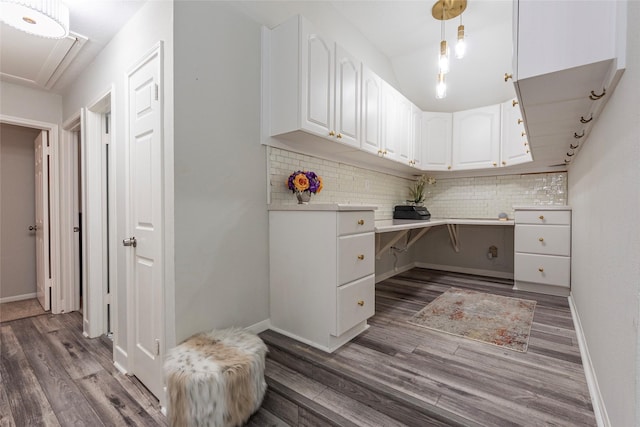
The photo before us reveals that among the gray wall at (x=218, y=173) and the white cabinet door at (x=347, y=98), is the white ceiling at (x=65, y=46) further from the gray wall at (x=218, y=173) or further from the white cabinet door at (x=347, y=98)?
the white cabinet door at (x=347, y=98)

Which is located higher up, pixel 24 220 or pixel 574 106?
pixel 574 106

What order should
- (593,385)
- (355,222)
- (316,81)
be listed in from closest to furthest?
(593,385) < (355,222) < (316,81)

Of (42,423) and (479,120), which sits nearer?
(42,423)

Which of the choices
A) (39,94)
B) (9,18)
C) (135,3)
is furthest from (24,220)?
(135,3)

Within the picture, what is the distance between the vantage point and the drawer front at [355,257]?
5.83 ft

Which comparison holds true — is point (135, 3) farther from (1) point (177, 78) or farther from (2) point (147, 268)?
(2) point (147, 268)

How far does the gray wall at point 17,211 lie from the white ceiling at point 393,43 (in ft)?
3.81

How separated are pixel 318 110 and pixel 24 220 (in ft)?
12.5

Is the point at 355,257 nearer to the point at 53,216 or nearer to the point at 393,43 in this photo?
the point at 393,43

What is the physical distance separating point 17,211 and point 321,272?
12.7 feet

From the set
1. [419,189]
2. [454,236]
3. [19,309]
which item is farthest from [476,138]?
[19,309]

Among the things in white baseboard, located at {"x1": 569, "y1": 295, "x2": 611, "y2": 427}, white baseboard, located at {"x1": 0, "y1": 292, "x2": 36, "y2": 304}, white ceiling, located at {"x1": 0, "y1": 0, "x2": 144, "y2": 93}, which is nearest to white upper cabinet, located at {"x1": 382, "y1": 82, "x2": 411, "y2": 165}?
white baseboard, located at {"x1": 569, "y1": 295, "x2": 611, "y2": 427}

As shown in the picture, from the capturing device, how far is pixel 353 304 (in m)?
1.89

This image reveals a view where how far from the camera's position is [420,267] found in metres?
4.39
